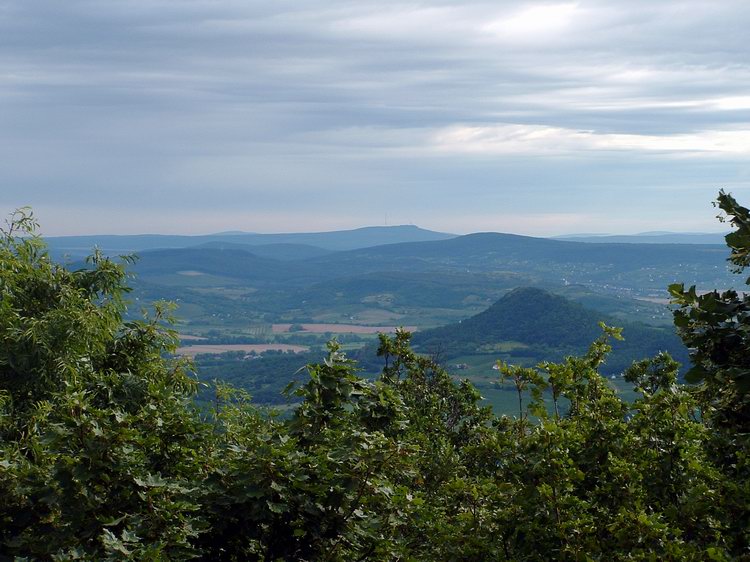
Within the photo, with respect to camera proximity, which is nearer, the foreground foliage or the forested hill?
the foreground foliage

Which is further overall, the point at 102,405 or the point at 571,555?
the point at 102,405

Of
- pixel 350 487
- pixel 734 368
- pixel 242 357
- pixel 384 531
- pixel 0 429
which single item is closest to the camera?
pixel 734 368

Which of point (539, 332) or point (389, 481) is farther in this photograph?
point (539, 332)

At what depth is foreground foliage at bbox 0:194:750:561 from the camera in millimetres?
5652

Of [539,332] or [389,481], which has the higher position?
[389,481]

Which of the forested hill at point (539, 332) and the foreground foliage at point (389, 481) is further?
the forested hill at point (539, 332)

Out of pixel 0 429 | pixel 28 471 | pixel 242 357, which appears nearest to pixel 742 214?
pixel 28 471

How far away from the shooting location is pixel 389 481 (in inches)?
282

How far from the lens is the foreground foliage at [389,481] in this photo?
5.65m

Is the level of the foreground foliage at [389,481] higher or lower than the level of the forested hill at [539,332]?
higher

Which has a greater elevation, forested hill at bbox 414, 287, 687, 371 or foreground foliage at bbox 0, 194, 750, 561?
foreground foliage at bbox 0, 194, 750, 561

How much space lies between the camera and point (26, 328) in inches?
582

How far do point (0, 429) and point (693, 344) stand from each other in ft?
39.4

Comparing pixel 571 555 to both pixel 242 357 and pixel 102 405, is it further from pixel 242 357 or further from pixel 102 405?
pixel 242 357
